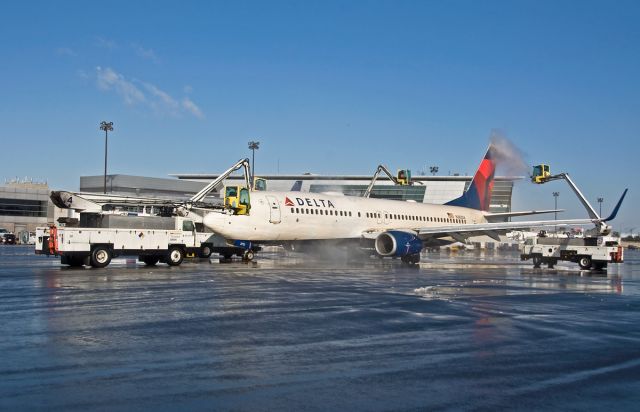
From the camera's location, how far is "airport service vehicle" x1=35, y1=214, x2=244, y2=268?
28078 millimetres

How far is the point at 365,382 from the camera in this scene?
25.6 ft

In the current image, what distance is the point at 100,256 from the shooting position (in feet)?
94.8

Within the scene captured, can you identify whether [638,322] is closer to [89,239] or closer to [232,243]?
[89,239]

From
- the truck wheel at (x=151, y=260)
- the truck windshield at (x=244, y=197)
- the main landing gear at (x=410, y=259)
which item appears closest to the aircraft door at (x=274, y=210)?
the truck windshield at (x=244, y=197)

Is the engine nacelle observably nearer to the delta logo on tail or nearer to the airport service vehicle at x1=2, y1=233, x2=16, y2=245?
the delta logo on tail

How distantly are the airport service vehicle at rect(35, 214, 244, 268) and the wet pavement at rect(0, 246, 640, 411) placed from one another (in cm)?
1007

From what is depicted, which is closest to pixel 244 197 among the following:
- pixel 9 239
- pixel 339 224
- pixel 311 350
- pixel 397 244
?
pixel 339 224

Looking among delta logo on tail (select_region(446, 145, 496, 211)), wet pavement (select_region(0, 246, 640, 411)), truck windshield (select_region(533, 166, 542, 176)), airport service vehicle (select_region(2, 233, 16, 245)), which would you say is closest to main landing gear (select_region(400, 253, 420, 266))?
truck windshield (select_region(533, 166, 542, 176))

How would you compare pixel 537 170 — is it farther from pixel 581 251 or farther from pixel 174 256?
pixel 174 256

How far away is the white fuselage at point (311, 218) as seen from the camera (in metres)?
34.2

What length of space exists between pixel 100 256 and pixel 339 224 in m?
15.0

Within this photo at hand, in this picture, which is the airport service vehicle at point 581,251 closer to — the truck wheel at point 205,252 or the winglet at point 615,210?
the winglet at point 615,210

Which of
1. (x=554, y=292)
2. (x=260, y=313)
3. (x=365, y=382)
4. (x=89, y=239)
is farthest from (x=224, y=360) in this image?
(x=89, y=239)

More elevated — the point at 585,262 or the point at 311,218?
the point at 311,218
